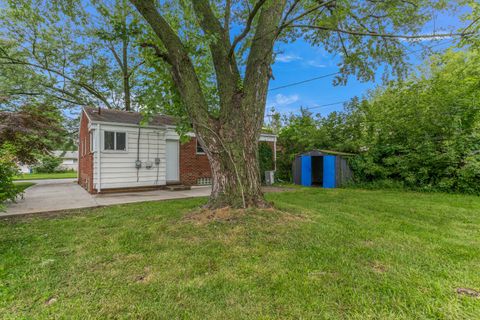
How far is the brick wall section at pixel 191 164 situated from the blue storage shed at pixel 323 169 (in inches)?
189

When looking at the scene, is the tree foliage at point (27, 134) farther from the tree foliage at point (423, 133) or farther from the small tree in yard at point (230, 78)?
the tree foliage at point (423, 133)

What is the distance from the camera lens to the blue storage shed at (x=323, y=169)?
10.3m

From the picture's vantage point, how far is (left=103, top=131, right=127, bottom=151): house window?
842cm

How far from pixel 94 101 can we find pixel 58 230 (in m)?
15.3

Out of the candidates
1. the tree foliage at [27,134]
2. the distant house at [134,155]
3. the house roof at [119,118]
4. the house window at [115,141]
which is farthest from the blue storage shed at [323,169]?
the tree foliage at [27,134]

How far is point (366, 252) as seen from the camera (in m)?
2.79

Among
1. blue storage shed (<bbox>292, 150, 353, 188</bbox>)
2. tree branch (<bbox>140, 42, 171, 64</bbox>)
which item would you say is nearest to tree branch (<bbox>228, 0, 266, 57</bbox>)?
tree branch (<bbox>140, 42, 171, 64</bbox>)

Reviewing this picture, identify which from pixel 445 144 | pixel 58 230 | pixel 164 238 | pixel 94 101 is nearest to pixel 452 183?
pixel 445 144

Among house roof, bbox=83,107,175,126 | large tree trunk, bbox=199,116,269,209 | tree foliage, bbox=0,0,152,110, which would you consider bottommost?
large tree trunk, bbox=199,116,269,209

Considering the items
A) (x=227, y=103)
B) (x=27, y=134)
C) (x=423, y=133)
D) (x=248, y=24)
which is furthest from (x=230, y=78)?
(x=423, y=133)

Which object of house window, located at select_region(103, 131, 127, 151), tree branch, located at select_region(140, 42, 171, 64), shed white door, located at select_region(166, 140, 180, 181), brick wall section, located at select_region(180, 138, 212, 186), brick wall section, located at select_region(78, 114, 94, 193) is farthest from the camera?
brick wall section, located at select_region(180, 138, 212, 186)

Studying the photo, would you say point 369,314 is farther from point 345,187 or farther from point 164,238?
point 345,187

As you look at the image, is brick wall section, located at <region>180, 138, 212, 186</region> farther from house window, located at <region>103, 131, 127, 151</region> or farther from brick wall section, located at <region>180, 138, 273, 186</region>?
house window, located at <region>103, 131, 127, 151</region>

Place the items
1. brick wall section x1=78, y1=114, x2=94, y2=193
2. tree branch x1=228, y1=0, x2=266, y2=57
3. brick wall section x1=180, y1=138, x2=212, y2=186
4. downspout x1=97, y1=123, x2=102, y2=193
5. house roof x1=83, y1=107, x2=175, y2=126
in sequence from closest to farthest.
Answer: tree branch x1=228, y1=0, x2=266, y2=57 < downspout x1=97, y1=123, x2=102, y2=193 < house roof x1=83, y1=107, x2=175, y2=126 < brick wall section x1=78, y1=114, x2=94, y2=193 < brick wall section x1=180, y1=138, x2=212, y2=186
